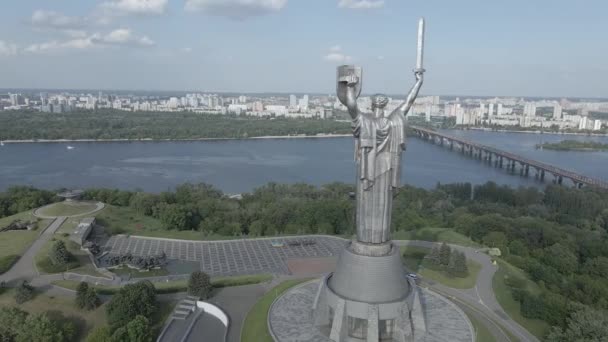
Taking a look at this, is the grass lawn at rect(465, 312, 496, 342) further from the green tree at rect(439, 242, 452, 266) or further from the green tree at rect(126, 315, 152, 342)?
the green tree at rect(126, 315, 152, 342)

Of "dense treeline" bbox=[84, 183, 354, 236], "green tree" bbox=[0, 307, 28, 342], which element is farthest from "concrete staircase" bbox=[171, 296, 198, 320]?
"dense treeline" bbox=[84, 183, 354, 236]

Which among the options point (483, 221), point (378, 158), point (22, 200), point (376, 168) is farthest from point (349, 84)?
point (22, 200)

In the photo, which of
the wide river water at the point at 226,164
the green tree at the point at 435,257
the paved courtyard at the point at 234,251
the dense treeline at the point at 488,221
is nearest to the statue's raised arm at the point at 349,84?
the dense treeline at the point at 488,221

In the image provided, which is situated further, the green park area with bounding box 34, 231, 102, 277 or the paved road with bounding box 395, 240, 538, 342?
the green park area with bounding box 34, 231, 102, 277

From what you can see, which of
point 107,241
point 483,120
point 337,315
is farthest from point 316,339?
point 483,120

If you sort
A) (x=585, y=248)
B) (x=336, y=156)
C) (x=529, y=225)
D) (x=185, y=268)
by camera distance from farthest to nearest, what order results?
1. (x=336, y=156)
2. (x=529, y=225)
3. (x=585, y=248)
4. (x=185, y=268)

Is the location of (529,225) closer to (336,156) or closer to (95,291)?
(95,291)
